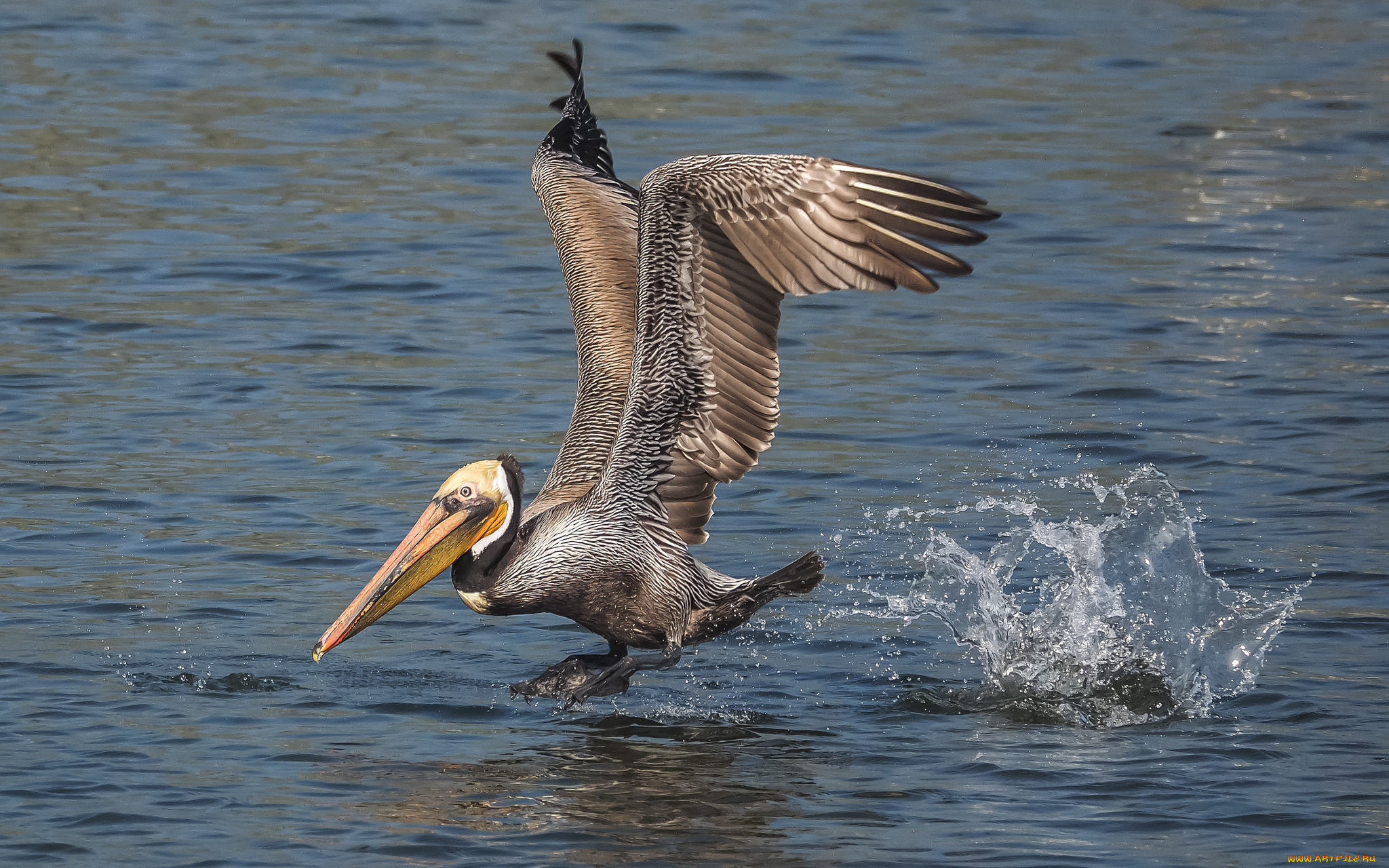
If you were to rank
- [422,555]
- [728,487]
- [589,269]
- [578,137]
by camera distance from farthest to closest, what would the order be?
[728,487] → [578,137] → [589,269] → [422,555]

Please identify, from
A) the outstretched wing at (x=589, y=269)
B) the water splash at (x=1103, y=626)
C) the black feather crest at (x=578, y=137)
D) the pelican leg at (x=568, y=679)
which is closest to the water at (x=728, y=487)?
the water splash at (x=1103, y=626)

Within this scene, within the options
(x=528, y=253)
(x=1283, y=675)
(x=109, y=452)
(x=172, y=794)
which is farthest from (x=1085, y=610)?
(x=528, y=253)

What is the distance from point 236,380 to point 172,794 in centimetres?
520

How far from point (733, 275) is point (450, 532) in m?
1.38

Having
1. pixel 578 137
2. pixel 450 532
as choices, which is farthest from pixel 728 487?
pixel 450 532

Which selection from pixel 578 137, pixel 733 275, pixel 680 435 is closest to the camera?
pixel 733 275

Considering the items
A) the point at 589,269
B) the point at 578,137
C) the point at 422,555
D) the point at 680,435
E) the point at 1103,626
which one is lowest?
the point at 1103,626

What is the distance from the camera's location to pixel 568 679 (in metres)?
7.34

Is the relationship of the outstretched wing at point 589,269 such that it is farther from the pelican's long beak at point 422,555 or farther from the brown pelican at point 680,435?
the pelican's long beak at point 422,555

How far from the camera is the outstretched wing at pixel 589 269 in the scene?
8258 mm

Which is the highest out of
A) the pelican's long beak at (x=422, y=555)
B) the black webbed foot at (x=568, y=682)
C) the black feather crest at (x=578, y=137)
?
the black feather crest at (x=578, y=137)

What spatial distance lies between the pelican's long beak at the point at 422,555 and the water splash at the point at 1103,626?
5.68 ft

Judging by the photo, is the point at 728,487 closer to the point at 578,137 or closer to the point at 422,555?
the point at 578,137

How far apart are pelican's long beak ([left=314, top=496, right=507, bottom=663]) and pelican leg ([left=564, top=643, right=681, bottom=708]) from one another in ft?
2.17
